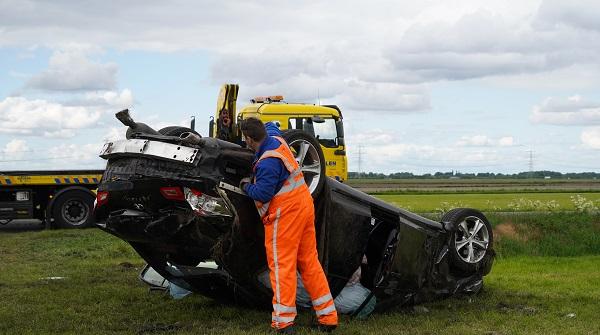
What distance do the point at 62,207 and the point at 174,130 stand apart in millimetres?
11033

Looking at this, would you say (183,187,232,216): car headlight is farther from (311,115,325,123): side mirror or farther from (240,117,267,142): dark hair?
(311,115,325,123): side mirror

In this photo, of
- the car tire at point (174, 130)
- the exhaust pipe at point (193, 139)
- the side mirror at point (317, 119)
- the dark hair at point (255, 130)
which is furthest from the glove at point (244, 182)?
the side mirror at point (317, 119)

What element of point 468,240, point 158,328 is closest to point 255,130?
point 158,328

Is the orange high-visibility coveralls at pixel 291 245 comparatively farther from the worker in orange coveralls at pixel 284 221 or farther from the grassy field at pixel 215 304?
the grassy field at pixel 215 304

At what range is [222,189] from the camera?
5.72m

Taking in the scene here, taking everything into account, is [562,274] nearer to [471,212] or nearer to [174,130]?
[471,212]

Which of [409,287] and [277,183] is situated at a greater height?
[277,183]

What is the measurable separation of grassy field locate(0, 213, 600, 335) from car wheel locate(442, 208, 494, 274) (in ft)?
1.24

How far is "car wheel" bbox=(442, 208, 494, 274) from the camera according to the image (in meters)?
7.59

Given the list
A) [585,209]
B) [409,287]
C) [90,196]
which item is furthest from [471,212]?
[90,196]

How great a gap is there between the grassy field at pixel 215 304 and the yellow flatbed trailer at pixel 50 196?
425cm

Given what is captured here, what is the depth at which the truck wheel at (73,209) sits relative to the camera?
1659cm

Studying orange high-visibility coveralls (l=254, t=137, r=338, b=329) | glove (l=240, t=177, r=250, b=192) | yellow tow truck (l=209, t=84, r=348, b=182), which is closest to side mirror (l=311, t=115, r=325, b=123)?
yellow tow truck (l=209, t=84, r=348, b=182)

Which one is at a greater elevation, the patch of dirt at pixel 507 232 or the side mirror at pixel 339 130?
the side mirror at pixel 339 130
